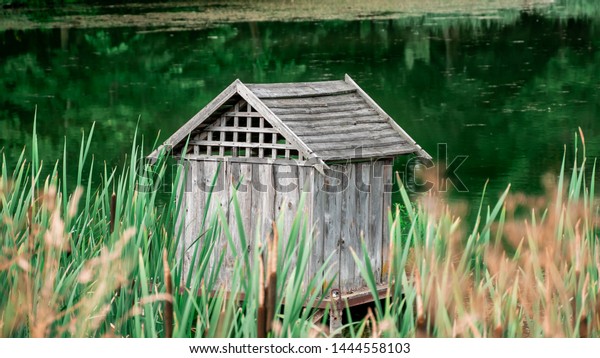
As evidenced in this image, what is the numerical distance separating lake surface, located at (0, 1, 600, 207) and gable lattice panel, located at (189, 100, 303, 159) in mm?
5720

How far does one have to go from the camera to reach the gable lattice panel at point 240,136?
6.16 m

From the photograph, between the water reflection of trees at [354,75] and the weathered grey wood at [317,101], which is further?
the water reflection of trees at [354,75]

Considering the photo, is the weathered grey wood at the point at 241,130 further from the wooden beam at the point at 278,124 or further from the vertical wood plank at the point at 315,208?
the vertical wood plank at the point at 315,208

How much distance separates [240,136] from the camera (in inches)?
259

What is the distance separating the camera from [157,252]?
4031mm

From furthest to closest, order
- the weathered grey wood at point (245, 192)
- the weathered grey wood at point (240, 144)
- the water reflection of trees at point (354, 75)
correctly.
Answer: the water reflection of trees at point (354, 75) → the weathered grey wood at point (245, 192) → the weathered grey wood at point (240, 144)

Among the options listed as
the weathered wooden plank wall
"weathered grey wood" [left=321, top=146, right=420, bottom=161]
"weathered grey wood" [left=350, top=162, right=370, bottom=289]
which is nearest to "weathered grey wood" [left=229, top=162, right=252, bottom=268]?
the weathered wooden plank wall

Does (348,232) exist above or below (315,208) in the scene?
below

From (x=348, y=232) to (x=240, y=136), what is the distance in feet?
2.89

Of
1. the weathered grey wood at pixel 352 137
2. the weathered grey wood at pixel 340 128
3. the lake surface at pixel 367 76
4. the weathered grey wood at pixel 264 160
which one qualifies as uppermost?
the weathered grey wood at pixel 340 128

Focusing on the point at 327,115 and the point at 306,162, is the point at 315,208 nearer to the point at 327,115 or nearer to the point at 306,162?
the point at 306,162

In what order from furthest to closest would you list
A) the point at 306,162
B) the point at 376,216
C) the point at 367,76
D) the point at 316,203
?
the point at 367,76 → the point at 376,216 → the point at 316,203 → the point at 306,162

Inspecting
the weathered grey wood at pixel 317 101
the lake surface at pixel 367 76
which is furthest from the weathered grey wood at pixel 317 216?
the lake surface at pixel 367 76

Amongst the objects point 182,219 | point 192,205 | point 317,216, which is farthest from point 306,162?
point 182,219
